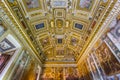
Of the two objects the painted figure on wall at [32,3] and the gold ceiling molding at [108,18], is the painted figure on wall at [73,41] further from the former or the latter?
the painted figure on wall at [32,3]

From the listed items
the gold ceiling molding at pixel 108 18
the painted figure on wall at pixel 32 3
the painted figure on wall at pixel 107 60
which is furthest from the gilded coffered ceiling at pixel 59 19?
the painted figure on wall at pixel 107 60

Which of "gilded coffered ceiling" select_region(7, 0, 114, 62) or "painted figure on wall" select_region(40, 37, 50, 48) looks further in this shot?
"painted figure on wall" select_region(40, 37, 50, 48)

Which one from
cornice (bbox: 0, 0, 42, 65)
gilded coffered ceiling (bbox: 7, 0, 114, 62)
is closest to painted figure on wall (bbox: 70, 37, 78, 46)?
gilded coffered ceiling (bbox: 7, 0, 114, 62)

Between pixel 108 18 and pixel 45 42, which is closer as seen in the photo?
pixel 108 18

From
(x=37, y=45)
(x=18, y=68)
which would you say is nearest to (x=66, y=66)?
(x=37, y=45)

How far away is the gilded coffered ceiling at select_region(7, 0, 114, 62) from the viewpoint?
8.17m

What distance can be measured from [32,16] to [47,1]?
69.0 inches

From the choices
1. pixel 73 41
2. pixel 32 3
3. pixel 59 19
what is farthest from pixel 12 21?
pixel 73 41

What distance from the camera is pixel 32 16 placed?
934 centimetres

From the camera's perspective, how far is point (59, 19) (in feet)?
33.5

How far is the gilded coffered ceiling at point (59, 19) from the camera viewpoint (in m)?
8.17

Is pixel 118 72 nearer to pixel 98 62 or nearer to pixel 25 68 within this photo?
pixel 98 62

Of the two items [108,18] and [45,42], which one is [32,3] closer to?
[108,18]

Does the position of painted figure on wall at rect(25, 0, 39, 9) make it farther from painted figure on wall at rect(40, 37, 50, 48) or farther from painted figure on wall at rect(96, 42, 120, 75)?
painted figure on wall at rect(96, 42, 120, 75)
